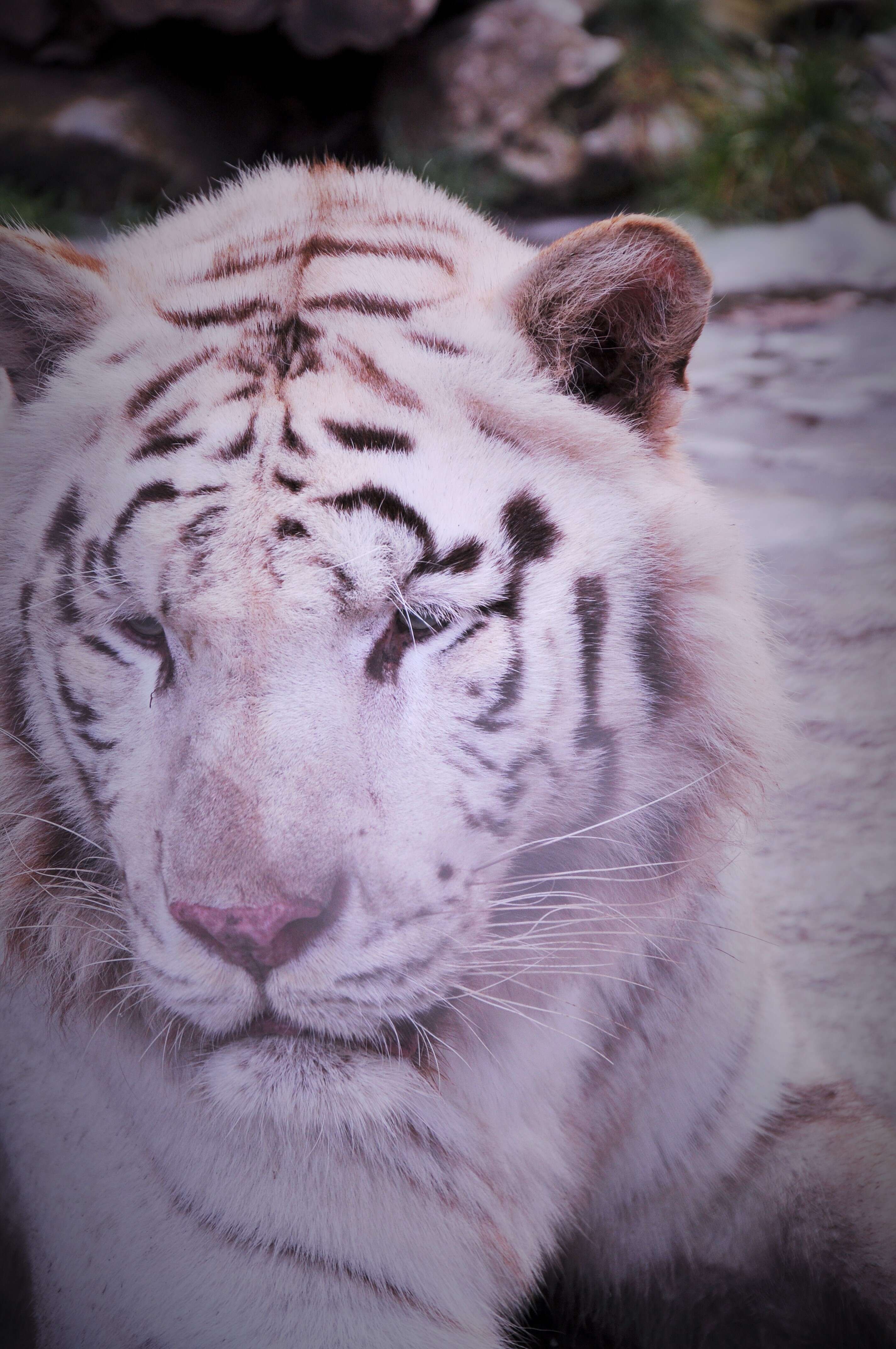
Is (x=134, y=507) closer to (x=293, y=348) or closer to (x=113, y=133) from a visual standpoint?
(x=293, y=348)

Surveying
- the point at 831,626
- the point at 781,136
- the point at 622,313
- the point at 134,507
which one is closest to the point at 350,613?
the point at 134,507

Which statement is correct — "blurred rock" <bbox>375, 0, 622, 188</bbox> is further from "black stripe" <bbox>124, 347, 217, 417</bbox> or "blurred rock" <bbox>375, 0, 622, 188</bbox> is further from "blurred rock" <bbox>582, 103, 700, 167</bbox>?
"black stripe" <bbox>124, 347, 217, 417</bbox>

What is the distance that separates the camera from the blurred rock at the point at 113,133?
0.84 metres

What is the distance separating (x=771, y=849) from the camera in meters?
0.85

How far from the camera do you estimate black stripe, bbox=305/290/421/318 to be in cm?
72

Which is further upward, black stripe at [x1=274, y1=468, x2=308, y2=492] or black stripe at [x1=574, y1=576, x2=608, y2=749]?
black stripe at [x1=274, y1=468, x2=308, y2=492]

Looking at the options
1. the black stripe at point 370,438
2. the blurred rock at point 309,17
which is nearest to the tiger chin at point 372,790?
the black stripe at point 370,438

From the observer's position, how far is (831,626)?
874 mm

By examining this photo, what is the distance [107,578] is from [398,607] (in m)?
0.21

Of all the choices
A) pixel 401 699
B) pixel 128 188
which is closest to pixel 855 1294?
pixel 401 699

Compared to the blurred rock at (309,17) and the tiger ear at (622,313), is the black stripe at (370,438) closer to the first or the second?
the tiger ear at (622,313)

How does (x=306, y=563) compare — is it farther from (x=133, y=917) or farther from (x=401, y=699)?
(x=133, y=917)

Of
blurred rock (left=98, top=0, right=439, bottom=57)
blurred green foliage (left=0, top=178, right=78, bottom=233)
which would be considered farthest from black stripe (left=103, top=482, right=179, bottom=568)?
blurred rock (left=98, top=0, right=439, bottom=57)

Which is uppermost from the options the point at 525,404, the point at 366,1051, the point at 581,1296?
the point at 525,404
